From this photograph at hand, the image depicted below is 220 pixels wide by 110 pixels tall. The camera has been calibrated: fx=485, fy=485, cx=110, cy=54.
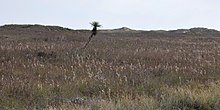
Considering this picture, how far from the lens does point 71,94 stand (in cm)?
974

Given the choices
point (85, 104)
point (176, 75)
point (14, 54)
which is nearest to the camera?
point (85, 104)

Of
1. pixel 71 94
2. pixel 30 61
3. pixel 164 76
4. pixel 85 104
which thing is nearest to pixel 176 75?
pixel 164 76

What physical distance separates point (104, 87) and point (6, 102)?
2307 mm

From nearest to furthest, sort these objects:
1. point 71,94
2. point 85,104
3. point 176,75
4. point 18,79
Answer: point 85,104
point 71,94
point 18,79
point 176,75

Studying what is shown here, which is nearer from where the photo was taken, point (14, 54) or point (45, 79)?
point (45, 79)

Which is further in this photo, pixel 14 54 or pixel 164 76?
pixel 14 54

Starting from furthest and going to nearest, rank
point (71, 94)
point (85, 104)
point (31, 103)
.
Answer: point (71, 94) → point (31, 103) → point (85, 104)

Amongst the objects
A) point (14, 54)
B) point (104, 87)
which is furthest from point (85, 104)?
point (14, 54)

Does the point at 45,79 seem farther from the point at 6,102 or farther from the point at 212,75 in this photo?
the point at 212,75

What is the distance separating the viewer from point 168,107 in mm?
7512

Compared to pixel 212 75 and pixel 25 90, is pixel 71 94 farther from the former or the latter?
pixel 212 75

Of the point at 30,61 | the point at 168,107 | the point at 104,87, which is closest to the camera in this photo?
the point at 168,107

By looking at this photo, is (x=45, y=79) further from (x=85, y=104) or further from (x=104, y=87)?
(x=85, y=104)

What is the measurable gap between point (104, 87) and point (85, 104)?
2.06 metres
